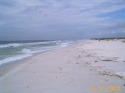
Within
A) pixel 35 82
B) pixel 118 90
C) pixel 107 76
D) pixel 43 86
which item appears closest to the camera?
pixel 118 90

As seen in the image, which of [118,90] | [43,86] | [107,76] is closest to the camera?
[118,90]

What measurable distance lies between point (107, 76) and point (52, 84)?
8.46 ft

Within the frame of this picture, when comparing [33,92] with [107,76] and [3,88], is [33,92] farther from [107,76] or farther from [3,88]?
[107,76]

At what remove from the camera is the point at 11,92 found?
512 cm

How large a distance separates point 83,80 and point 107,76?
1209 millimetres

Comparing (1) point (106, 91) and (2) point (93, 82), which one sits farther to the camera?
(2) point (93, 82)

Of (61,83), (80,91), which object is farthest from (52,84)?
(80,91)

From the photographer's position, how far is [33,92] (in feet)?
16.4

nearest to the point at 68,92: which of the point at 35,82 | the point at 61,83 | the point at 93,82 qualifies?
the point at 61,83

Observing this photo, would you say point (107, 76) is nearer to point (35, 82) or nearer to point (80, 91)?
point (80, 91)

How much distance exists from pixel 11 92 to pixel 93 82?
318cm

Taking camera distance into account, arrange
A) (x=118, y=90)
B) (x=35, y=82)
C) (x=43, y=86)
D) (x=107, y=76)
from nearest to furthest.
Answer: (x=118, y=90) → (x=43, y=86) → (x=35, y=82) → (x=107, y=76)

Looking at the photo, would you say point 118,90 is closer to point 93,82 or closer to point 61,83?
point 93,82

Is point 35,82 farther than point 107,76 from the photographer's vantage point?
No
